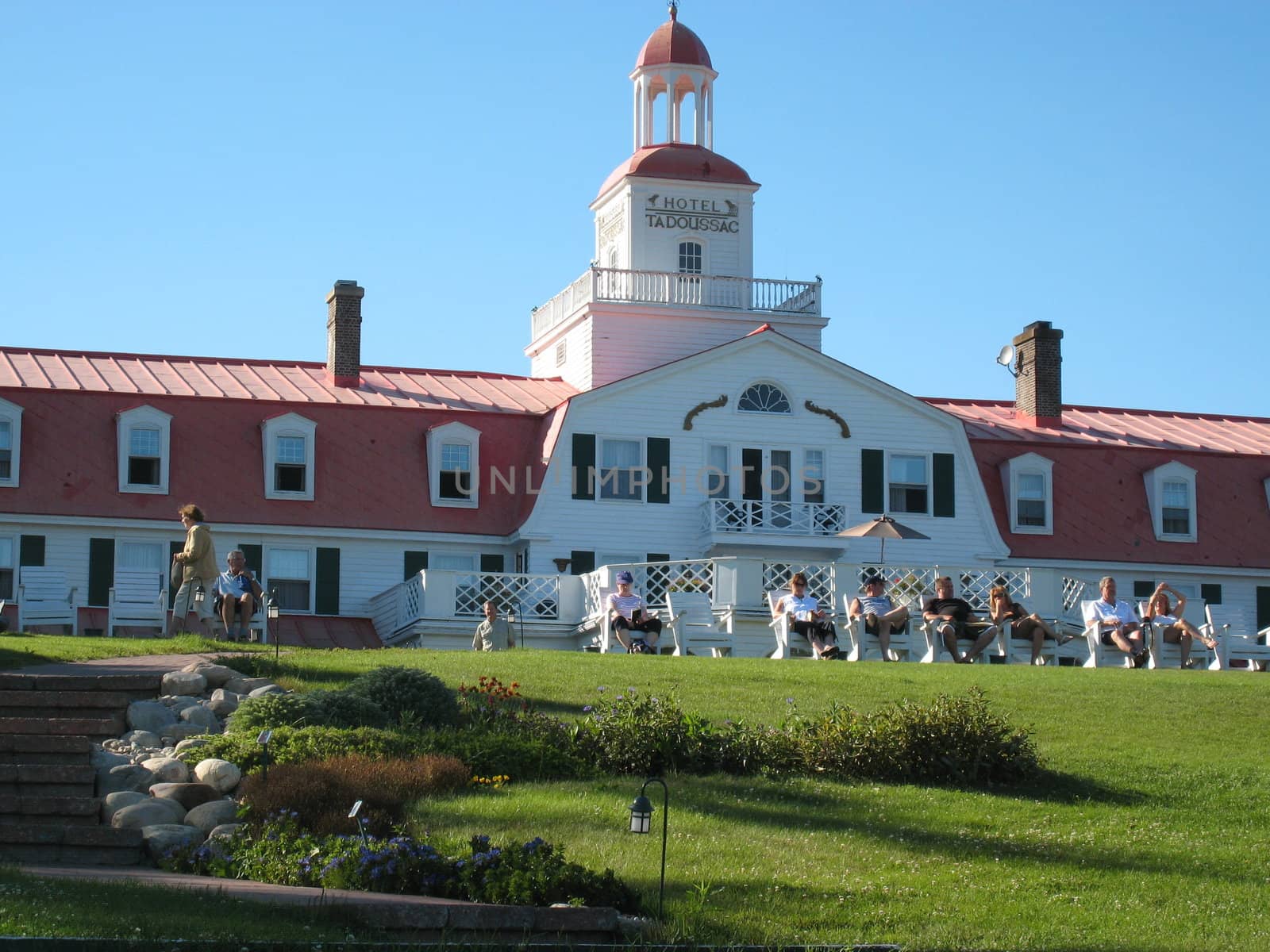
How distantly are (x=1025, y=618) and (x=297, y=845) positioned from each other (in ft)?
51.1

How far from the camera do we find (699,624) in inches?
1125

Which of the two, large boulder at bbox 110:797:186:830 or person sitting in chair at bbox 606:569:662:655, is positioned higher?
person sitting in chair at bbox 606:569:662:655

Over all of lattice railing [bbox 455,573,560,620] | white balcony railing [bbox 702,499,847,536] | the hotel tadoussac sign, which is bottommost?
lattice railing [bbox 455,573,560,620]

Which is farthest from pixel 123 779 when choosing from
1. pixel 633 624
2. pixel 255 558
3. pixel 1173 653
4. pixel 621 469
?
pixel 621 469

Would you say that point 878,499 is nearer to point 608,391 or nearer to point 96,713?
point 608,391

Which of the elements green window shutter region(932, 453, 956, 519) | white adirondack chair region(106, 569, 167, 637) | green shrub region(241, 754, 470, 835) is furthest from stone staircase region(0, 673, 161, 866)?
green window shutter region(932, 453, 956, 519)

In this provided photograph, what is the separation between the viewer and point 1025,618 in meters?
27.0

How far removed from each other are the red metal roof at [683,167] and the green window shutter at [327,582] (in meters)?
11.9

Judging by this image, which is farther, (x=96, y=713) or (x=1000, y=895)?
(x=96, y=713)

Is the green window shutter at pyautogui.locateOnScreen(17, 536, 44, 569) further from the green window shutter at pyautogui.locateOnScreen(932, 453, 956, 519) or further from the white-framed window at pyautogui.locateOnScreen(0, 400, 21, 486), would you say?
the green window shutter at pyautogui.locateOnScreen(932, 453, 956, 519)

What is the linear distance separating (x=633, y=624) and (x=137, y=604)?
8.47 m

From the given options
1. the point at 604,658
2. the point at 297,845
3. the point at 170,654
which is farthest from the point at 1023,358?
the point at 297,845

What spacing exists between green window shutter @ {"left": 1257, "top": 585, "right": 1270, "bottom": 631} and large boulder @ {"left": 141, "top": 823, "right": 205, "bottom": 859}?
97.6ft

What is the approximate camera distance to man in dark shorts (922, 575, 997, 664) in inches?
1030
